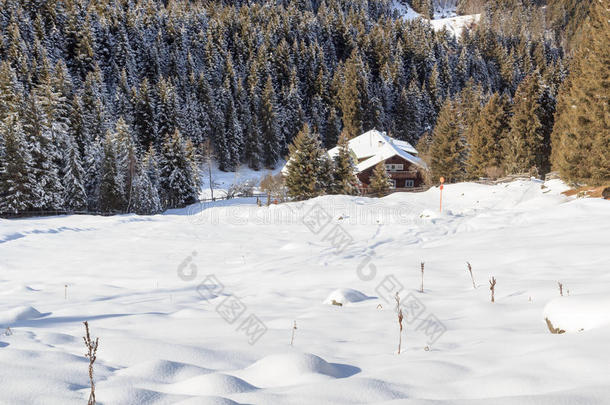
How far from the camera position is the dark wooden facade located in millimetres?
49250

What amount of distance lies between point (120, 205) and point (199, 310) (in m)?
34.1

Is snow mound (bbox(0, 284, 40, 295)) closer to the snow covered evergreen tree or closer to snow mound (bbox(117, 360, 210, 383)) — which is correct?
snow mound (bbox(117, 360, 210, 383))

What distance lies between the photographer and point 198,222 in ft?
63.2

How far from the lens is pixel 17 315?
15.8ft

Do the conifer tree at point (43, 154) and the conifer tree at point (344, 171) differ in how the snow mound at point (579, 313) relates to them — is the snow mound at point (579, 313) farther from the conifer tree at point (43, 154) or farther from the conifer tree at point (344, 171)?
the conifer tree at point (43, 154)

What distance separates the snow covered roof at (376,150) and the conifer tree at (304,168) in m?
11.1

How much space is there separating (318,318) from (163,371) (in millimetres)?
2541

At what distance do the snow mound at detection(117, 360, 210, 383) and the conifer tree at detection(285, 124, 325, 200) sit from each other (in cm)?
3165

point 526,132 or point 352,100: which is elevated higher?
point 352,100

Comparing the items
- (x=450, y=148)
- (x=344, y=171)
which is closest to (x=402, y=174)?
(x=450, y=148)

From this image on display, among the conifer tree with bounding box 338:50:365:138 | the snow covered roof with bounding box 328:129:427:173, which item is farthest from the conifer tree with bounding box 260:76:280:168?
the snow covered roof with bounding box 328:129:427:173

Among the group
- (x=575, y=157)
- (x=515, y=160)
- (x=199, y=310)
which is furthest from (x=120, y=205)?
(x=515, y=160)

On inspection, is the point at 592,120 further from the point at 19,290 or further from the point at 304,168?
the point at 19,290

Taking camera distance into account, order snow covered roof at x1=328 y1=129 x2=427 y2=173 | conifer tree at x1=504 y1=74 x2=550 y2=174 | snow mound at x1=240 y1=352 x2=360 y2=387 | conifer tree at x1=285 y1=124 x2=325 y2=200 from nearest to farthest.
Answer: snow mound at x1=240 y1=352 x2=360 y2=387
conifer tree at x1=285 y1=124 x2=325 y2=200
conifer tree at x1=504 y1=74 x2=550 y2=174
snow covered roof at x1=328 y1=129 x2=427 y2=173
